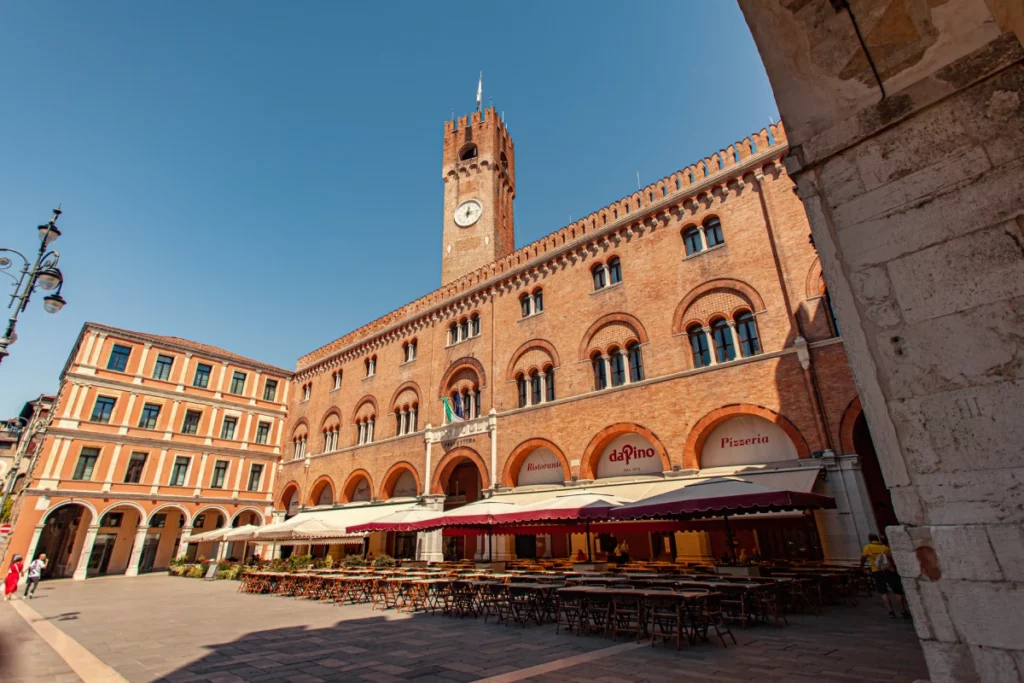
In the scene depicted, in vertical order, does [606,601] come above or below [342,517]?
below

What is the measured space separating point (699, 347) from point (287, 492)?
25.3 metres

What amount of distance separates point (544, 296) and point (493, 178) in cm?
1295

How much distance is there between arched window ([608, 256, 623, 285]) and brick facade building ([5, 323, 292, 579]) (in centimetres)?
2532

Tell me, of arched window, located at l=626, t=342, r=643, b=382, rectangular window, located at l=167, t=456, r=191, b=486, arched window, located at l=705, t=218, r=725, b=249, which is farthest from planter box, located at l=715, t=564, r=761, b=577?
rectangular window, located at l=167, t=456, r=191, b=486

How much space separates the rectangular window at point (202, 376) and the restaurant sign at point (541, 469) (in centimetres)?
2270

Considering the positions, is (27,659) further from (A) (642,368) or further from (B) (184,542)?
(B) (184,542)

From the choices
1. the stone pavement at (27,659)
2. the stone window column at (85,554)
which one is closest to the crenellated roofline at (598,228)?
the stone pavement at (27,659)

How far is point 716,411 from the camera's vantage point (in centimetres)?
1327

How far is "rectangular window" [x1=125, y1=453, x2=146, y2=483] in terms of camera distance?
26453mm

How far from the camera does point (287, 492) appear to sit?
29359 millimetres

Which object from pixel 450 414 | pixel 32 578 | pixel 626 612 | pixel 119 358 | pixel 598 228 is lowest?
pixel 626 612

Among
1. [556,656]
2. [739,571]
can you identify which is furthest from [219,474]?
[556,656]

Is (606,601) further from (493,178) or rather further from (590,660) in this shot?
(493,178)

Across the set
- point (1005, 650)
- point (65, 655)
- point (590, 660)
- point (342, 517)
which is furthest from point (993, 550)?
point (342, 517)
